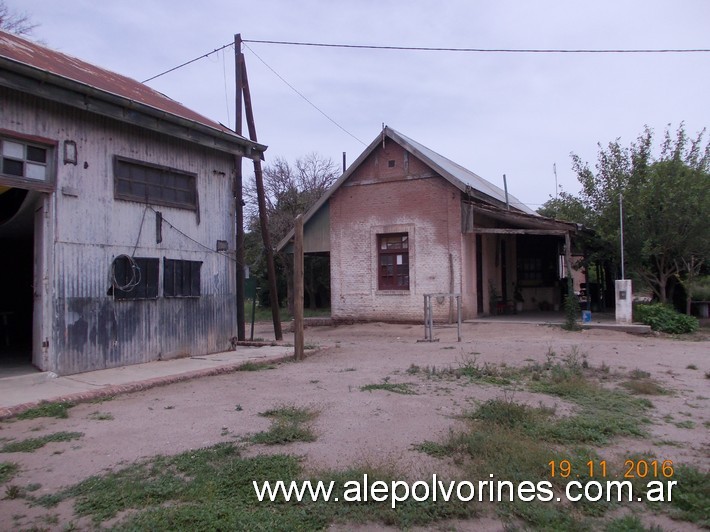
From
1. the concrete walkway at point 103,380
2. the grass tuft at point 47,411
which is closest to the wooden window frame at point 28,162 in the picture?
the concrete walkway at point 103,380

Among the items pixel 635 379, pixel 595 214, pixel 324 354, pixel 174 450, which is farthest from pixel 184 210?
pixel 595 214

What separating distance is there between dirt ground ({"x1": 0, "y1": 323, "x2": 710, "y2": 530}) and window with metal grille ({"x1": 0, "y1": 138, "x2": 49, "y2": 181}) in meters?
3.86

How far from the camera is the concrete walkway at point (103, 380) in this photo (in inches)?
302

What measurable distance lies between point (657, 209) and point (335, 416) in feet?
48.6

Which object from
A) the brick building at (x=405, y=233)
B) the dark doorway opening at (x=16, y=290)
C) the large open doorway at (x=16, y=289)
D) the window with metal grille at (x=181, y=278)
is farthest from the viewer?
the brick building at (x=405, y=233)

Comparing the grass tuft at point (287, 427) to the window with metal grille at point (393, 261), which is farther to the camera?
the window with metal grille at point (393, 261)

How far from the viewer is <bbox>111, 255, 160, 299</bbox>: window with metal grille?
10148 mm

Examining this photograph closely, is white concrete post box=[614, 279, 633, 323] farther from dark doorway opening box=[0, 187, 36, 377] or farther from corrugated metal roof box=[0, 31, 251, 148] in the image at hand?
dark doorway opening box=[0, 187, 36, 377]

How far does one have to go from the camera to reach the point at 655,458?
198 inches

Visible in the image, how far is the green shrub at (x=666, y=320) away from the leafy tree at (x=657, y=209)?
1.87 meters

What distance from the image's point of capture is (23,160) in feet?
29.0

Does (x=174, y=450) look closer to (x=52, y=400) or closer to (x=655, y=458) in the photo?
(x=52, y=400)

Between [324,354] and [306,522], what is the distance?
30.1ft

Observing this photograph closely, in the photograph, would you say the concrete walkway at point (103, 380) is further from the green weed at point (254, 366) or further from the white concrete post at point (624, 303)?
the white concrete post at point (624, 303)
